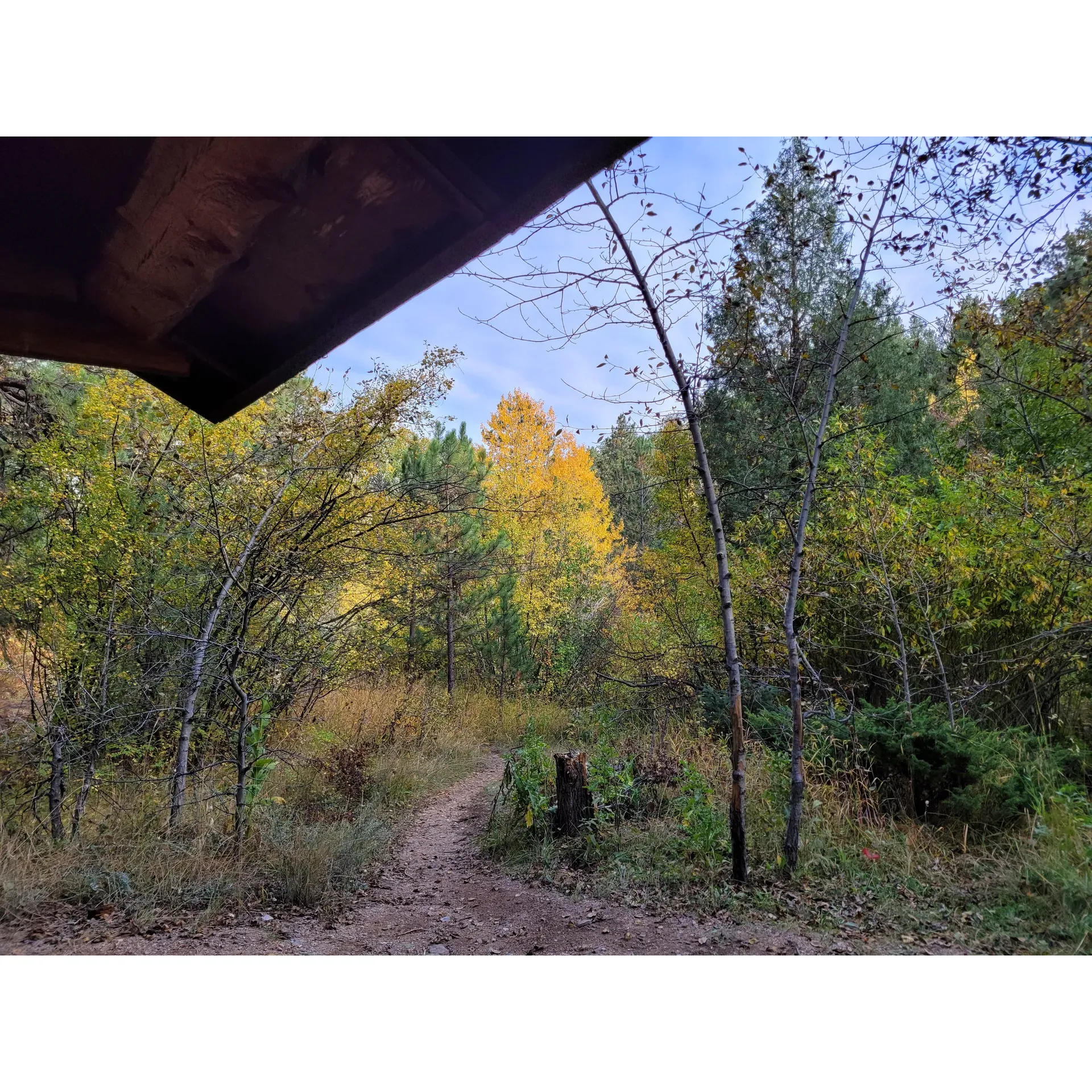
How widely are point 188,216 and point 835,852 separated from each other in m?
3.17

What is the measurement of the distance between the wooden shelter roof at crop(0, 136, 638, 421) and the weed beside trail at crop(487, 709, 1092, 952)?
8.46 ft

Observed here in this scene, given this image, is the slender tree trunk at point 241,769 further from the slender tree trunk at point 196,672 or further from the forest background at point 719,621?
the slender tree trunk at point 196,672

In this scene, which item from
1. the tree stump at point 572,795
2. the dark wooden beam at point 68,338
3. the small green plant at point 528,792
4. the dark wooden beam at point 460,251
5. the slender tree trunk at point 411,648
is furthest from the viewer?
the slender tree trunk at point 411,648

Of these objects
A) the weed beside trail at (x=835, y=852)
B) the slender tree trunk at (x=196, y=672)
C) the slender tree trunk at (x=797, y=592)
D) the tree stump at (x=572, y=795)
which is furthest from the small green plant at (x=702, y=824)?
the slender tree trunk at (x=196, y=672)

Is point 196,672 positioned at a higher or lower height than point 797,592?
lower

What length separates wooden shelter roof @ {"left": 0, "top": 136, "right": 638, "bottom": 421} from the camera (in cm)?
96

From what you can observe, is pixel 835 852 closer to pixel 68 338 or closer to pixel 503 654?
pixel 68 338

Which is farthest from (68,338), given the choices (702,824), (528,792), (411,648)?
(411,648)

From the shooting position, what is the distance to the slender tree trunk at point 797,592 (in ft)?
8.21

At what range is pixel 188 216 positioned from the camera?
3.45ft

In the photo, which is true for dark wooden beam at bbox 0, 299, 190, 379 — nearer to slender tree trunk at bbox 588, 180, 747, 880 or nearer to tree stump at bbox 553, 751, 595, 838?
slender tree trunk at bbox 588, 180, 747, 880

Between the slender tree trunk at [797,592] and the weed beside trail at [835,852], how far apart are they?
0.18m

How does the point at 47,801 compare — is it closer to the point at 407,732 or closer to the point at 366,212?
the point at 407,732

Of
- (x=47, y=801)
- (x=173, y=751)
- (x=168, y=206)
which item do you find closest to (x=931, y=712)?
(x=168, y=206)
